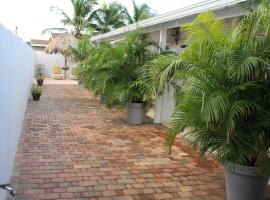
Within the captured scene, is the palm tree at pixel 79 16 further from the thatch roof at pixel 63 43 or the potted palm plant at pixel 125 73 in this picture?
the potted palm plant at pixel 125 73

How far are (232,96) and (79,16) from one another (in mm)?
22969

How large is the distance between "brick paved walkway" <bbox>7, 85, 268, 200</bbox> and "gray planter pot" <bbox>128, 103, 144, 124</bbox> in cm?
29

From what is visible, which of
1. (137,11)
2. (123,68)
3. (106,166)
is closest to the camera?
(106,166)

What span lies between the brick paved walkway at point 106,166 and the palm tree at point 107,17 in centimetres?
1874

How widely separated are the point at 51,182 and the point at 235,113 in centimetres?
268

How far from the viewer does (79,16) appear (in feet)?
82.2

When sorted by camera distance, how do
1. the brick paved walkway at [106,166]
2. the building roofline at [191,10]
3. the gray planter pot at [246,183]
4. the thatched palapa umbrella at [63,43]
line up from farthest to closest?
the thatched palapa umbrella at [63,43], the building roofline at [191,10], the brick paved walkway at [106,166], the gray planter pot at [246,183]

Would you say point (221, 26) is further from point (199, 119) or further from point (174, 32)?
point (174, 32)

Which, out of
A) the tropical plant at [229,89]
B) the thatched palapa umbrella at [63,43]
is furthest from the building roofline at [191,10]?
the thatched palapa umbrella at [63,43]

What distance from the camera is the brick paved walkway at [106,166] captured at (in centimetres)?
439

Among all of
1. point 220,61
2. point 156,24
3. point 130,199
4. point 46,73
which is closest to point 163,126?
point 156,24

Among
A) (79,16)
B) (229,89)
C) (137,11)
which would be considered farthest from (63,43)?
(229,89)

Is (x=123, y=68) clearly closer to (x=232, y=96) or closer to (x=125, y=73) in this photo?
(x=125, y=73)

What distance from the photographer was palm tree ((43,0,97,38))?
2500 centimetres
